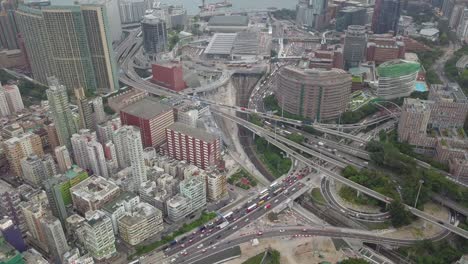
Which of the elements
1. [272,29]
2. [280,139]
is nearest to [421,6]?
[272,29]

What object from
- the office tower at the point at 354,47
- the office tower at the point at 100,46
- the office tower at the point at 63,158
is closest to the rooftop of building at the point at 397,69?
the office tower at the point at 354,47

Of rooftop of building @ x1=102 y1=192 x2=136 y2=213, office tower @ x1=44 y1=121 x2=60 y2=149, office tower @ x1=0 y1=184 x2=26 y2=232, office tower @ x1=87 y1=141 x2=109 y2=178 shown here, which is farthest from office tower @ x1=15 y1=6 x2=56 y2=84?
rooftop of building @ x1=102 y1=192 x2=136 y2=213

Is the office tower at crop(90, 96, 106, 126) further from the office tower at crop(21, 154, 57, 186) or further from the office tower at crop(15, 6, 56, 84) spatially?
the office tower at crop(15, 6, 56, 84)

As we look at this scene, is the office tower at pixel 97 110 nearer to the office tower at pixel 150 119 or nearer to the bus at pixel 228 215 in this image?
the office tower at pixel 150 119

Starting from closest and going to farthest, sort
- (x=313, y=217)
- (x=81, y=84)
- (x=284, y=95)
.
Result: (x=313, y=217) → (x=284, y=95) → (x=81, y=84)

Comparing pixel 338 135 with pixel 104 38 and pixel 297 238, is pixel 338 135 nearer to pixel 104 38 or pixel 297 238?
pixel 297 238
